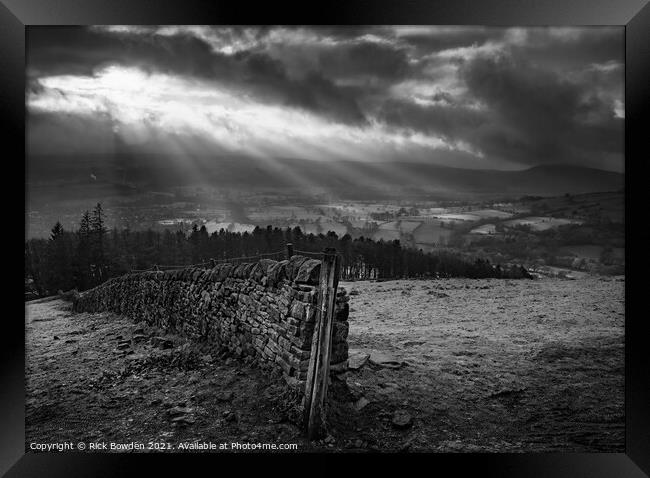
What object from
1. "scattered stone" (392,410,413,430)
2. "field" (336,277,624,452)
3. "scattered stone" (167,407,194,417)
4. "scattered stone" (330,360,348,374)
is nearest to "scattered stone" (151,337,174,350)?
"scattered stone" (167,407,194,417)

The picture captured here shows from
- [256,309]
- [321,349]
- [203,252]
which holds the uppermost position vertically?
[203,252]

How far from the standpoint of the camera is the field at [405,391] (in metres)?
4.14

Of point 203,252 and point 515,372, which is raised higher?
point 203,252

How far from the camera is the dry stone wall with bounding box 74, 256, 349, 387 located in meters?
3.81

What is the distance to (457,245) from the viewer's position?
6.43m

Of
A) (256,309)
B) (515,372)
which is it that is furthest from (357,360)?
(515,372)

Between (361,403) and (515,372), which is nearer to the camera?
(361,403)

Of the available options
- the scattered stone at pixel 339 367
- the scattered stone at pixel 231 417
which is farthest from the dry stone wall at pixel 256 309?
the scattered stone at pixel 231 417

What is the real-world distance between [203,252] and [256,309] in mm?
4259

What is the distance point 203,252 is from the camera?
27.8 ft

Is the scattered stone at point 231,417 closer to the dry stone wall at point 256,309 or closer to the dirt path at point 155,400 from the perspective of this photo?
the dirt path at point 155,400

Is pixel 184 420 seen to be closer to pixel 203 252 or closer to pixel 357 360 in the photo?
pixel 357 360
